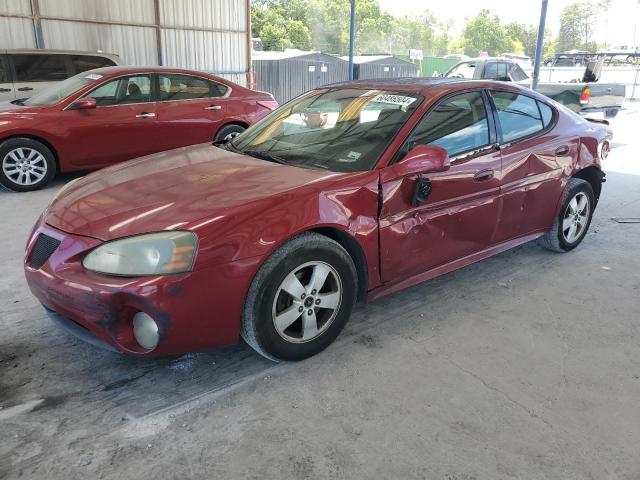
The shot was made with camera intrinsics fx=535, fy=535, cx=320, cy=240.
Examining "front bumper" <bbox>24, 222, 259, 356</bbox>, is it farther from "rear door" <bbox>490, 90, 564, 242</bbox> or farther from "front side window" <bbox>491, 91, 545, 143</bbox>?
"front side window" <bbox>491, 91, 545, 143</bbox>

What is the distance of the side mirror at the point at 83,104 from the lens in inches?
247

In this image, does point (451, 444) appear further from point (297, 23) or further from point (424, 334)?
point (297, 23)

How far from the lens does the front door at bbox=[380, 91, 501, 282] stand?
299cm

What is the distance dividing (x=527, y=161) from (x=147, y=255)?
265 centimetres

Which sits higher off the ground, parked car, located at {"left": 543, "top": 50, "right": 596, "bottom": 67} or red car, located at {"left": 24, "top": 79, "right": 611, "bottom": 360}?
parked car, located at {"left": 543, "top": 50, "right": 596, "bottom": 67}

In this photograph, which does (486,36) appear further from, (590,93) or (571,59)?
(590,93)

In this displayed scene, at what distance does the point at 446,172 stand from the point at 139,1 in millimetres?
10911

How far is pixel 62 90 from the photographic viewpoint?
6.54m

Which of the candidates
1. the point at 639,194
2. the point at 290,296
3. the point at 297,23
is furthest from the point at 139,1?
the point at 297,23

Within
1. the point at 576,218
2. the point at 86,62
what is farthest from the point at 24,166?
the point at 576,218

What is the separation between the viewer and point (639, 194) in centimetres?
655

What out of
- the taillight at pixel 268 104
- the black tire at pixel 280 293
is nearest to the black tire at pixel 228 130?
the taillight at pixel 268 104

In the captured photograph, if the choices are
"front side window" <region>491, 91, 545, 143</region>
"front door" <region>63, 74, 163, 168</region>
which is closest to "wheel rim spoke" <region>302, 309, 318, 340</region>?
"front side window" <region>491, 91, 545, 143</region>

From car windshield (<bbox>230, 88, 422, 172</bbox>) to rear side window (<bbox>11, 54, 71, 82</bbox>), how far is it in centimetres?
667
